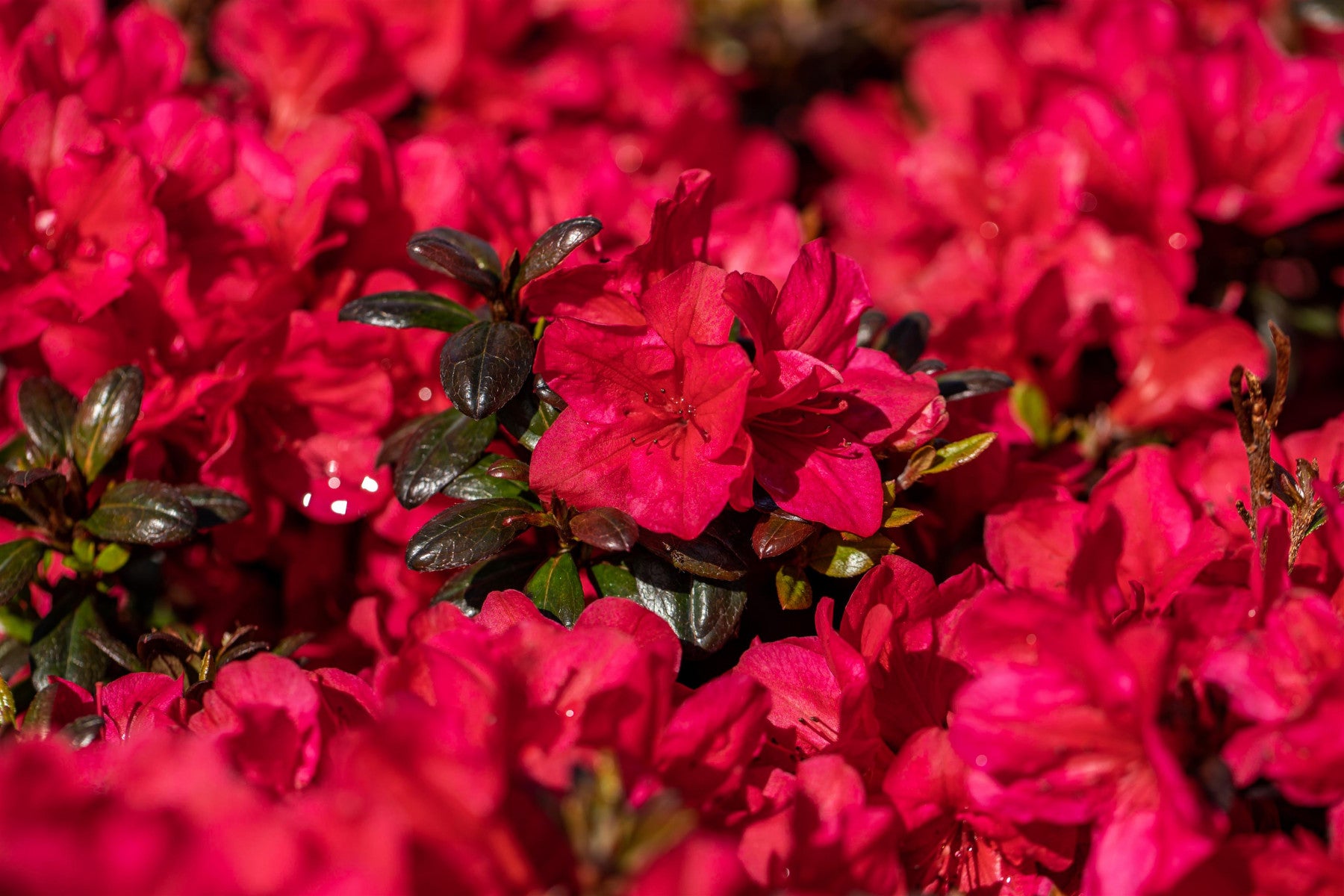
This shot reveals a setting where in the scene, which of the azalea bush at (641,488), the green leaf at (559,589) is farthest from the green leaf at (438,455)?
the green leaf at (559,589)

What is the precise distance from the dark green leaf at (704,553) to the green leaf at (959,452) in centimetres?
22

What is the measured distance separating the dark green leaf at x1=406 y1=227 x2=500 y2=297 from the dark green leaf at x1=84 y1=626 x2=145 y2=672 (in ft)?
1.64

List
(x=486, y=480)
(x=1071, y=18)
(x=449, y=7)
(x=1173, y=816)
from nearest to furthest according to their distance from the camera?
(x=1173, y=816)
(x=486, y=480)
(x=449, y=7)
(x=1071, y=18)

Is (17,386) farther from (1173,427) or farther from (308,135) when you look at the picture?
(1173,427)

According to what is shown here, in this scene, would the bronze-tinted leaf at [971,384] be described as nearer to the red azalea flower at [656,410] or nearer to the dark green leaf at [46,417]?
the red azalea flower at [656,410]

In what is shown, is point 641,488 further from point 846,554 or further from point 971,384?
point 971,384

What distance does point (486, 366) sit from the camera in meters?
1.06

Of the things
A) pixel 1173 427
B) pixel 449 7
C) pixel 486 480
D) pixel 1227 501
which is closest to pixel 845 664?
pixel 486 480

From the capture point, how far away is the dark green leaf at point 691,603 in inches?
42.3

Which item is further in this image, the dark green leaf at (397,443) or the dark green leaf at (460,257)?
the dark green leaf at (397,443)

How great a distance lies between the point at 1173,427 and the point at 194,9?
1.82m

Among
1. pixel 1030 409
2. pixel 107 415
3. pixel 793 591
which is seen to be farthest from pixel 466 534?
pixel 1030 409

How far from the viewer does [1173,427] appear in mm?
1520

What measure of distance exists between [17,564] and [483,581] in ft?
1.57
